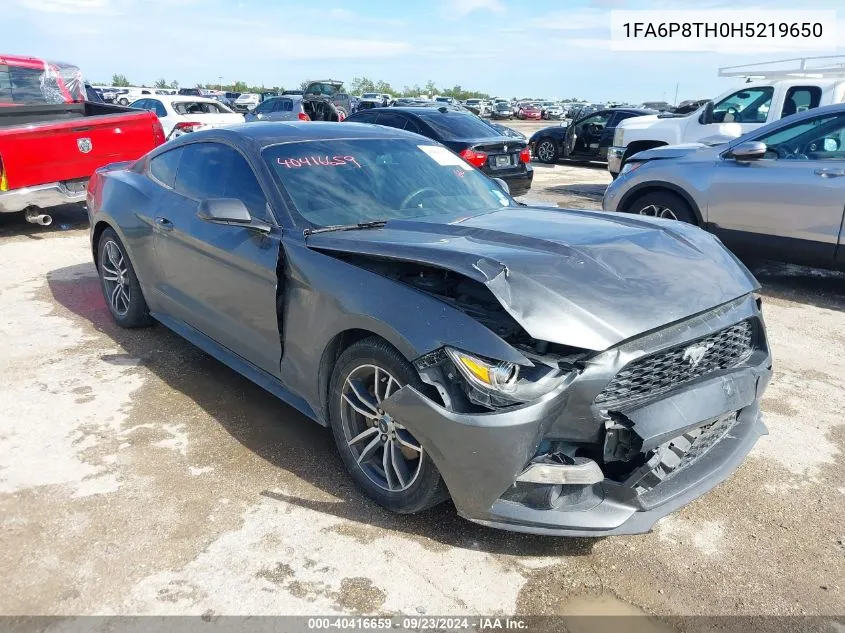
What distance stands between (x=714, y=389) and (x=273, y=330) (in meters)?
2.07

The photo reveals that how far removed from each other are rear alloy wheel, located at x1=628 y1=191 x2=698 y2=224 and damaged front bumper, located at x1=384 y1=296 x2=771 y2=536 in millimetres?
4757

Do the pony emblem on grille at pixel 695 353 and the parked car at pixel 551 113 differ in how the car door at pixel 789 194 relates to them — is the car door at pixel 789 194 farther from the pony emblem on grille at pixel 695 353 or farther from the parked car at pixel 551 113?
the parked car at pixel 551 113

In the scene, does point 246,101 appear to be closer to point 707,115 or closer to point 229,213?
point 707,115

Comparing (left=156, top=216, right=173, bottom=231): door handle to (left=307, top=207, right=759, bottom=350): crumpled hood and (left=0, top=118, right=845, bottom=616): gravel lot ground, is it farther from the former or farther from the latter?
(left=307, top=207, right=759, bottom=350): crumpled hood

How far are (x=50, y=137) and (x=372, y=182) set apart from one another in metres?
5.73

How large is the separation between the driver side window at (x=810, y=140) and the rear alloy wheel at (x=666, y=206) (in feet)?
2.98

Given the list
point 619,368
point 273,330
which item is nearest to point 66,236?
point 273,330

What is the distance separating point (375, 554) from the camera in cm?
274

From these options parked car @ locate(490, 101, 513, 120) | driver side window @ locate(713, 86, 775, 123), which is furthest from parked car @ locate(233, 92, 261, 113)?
driver side window @ locate(713, 86, 775, 123)

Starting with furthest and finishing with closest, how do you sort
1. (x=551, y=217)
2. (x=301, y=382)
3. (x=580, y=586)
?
(x=551, y=217) < (x=301, y=382) < (x=580, y=586)

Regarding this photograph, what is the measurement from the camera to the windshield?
140 inches

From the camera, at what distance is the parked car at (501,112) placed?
46.9 m

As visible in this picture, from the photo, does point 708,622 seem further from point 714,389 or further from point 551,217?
point 551,217

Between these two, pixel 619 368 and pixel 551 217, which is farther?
pixel 551 217
